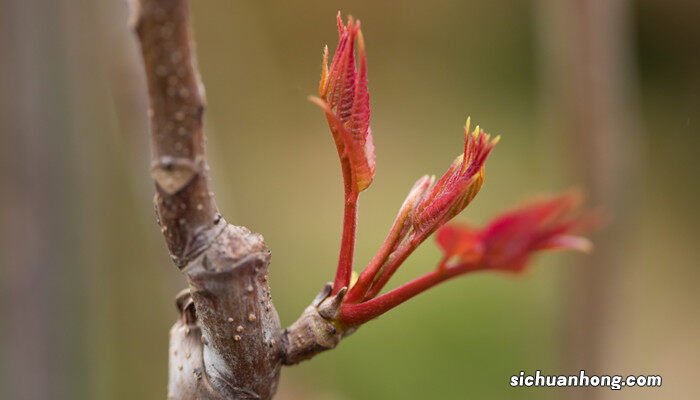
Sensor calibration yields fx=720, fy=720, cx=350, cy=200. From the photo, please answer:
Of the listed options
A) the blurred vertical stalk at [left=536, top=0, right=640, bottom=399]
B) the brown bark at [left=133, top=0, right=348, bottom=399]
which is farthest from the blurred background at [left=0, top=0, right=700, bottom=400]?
the brown bark at [left=133, top=0, right=348, bottom=399]

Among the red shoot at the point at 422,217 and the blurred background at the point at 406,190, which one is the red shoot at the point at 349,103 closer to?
the red shoot at the point at 422,217

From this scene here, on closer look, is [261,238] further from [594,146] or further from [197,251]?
[594,146]

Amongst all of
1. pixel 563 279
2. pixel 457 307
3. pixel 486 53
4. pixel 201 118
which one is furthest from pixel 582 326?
pixel 486 53

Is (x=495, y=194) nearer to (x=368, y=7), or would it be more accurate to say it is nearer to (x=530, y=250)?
(x=368, y=7)

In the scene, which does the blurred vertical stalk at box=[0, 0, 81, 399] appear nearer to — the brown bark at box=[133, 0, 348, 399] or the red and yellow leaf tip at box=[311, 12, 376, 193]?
the brown bark at box=[133, 0, 348, 399]

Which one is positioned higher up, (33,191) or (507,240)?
(33,191)

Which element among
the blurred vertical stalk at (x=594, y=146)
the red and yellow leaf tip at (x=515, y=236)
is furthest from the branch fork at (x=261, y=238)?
the blurred vertical stalk at (x=594, y=146)

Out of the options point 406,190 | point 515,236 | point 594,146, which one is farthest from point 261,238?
point 406,190
